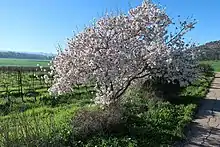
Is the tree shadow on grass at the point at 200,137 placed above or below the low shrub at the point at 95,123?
below

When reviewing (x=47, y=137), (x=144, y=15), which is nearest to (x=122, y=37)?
(x=144, y=15)

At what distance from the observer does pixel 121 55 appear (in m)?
12.8

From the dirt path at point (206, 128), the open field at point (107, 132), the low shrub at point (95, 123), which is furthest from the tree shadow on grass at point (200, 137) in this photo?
the low shrub at point (95, 123)

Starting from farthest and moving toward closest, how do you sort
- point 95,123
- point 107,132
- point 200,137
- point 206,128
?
point 206,128, point 200,137, point 107,132, point 95,123

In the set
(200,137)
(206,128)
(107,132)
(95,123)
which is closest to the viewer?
(95,123)

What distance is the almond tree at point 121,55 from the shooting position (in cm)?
1278

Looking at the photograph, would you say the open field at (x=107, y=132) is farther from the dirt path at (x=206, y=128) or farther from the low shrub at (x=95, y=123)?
the dirt path at (x=206, y=128)

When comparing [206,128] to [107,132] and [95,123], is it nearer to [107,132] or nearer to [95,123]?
[107,132]

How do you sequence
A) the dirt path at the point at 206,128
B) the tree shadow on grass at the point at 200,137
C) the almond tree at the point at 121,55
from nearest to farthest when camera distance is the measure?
the tree shadow on grass at the point at 200,137, the dirt path at the point at 206,128, the almond tree at the point at 121,55

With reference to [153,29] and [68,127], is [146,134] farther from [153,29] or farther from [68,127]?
[153,29]

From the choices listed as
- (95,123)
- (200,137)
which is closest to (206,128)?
(200,137)

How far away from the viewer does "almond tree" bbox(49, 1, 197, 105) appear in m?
12.8

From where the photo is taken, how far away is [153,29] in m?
14.2

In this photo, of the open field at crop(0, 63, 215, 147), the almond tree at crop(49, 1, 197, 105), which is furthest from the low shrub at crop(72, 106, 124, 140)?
the almond tree at crop(49, 1, 197, 105)
